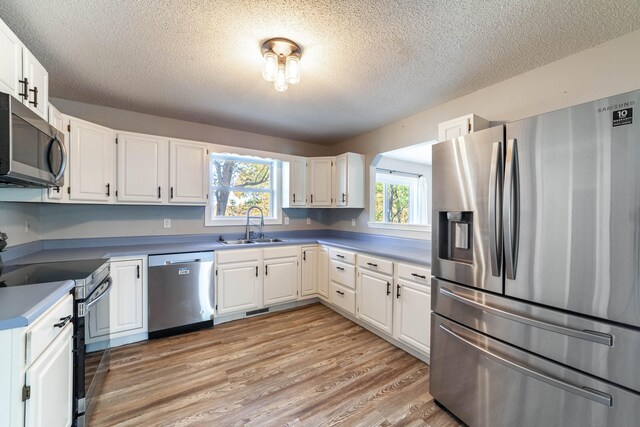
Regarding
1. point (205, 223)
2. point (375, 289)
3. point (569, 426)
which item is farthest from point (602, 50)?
point (205, 223)

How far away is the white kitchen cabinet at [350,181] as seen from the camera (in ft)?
11.7

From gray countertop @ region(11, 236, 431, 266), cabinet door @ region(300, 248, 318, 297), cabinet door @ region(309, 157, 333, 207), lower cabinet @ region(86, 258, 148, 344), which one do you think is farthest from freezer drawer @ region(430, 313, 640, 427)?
lower cabinet @ region(86, 258, 148, 344)

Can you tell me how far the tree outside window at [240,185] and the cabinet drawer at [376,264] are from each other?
167 centimetres

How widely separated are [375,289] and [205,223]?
2286 mm

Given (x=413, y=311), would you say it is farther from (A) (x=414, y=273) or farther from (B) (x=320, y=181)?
(B) (x=320, y=181)

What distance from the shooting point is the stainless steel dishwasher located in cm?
254

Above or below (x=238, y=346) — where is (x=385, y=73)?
Result: above

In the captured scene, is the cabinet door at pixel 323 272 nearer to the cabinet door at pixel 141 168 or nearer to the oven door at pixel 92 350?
the cabinet door at pixel 141 168

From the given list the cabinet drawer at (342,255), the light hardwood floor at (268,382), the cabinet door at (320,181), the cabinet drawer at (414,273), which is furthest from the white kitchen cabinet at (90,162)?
the cabinet drawer at (414,273)

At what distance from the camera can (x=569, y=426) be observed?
1.17m

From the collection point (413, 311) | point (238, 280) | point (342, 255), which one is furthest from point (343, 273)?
point (238, 280)

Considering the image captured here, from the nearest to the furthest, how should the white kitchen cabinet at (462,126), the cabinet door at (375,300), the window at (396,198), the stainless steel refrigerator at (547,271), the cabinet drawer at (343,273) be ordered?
the stainless steel refrigerator at (547,271) → the white kitchen cabinet at (462,126) → the cabinet door at (375,300) → the cabinet drawer at (343,273) → the window at (396,198)

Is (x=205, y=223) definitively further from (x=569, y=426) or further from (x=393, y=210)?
(x=569, y=426)

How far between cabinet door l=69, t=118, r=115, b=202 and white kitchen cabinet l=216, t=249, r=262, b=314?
1.28 m
